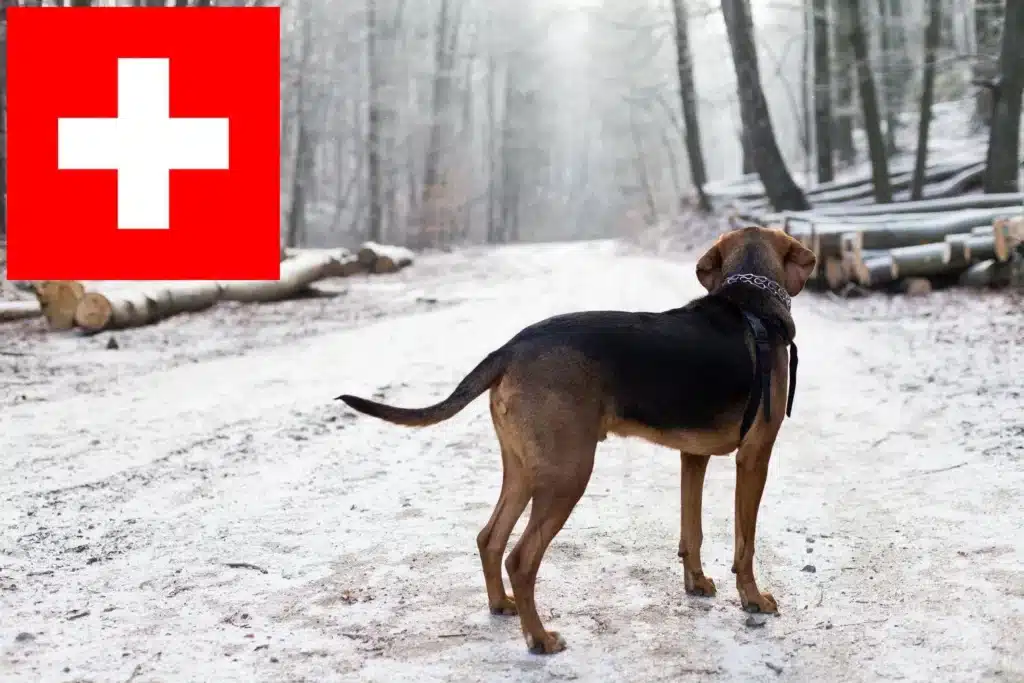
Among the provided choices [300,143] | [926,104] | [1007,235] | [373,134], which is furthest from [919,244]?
[300,143]

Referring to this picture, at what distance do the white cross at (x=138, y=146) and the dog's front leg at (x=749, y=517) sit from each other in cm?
1458

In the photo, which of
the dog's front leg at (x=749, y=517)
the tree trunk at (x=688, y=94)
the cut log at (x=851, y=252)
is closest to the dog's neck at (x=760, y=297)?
→ the dog's front leg at (x=749, y=517)

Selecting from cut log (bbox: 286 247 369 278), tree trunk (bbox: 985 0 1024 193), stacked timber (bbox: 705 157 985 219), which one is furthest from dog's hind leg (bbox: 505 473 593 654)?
cut log (bbox: 286 247 369 278)

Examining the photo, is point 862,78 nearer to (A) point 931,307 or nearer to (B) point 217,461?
(A) point 931,307

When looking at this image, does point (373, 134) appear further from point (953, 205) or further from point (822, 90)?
point (953, 205)

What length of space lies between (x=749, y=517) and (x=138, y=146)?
15930 millimetres

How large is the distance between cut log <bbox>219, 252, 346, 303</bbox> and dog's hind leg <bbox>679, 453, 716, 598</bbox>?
1121 centimetres

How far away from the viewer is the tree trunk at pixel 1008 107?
A: 14.6 meters

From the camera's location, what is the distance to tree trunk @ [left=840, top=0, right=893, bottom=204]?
707 inches

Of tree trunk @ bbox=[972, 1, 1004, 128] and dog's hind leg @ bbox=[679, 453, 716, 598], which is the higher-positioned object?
tree trunk @ bbox=[972, 1, 1004, 128]

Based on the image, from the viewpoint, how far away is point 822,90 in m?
21.5

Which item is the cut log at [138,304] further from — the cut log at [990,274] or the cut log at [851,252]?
the cut log at [990,274]

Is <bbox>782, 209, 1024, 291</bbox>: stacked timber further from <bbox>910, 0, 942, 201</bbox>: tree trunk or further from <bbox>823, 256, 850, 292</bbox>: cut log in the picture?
<bbox>910, 0, 942, 201</bbox>: tree trunk

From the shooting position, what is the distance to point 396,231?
45.0 metres
